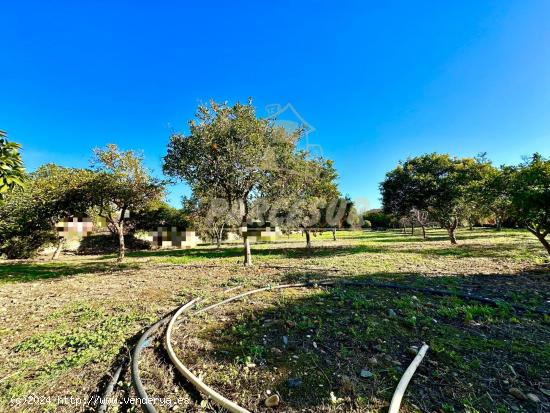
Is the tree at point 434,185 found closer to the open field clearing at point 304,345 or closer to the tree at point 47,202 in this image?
the open field clearing at point 304,345

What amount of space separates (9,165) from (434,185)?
22770mm

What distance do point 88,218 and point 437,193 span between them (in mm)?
25212

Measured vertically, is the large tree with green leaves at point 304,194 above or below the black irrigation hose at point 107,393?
above

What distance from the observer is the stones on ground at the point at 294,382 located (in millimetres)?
3316

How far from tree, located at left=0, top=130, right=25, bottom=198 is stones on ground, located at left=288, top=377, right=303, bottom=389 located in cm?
478

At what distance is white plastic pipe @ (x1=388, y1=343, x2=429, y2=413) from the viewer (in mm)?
2813

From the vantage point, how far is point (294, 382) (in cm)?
339

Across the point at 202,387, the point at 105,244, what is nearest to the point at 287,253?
the point at 202,387

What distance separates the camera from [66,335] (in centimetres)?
521

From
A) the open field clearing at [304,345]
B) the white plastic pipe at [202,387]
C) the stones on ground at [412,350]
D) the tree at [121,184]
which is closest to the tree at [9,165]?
the open field clearing at [304,345]

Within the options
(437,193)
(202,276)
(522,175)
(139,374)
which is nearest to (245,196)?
(202,276)

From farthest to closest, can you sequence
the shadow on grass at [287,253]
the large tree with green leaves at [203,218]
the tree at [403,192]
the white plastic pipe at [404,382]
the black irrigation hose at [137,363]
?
the large tree with green leaves at [203,218], the tree at [403,192], the shadow on grass at [287,253], the black irrigation hose at [137,363], the white plastic pipe at [404,382]

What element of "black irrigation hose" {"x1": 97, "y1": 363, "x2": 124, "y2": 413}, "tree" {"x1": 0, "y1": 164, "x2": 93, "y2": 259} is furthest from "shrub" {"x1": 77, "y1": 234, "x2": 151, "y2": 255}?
"black irrigation hose" {"x1": 97, "y1": 363, "x2": 124, "y2": 413}

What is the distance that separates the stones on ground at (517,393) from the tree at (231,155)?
10.8 meters
